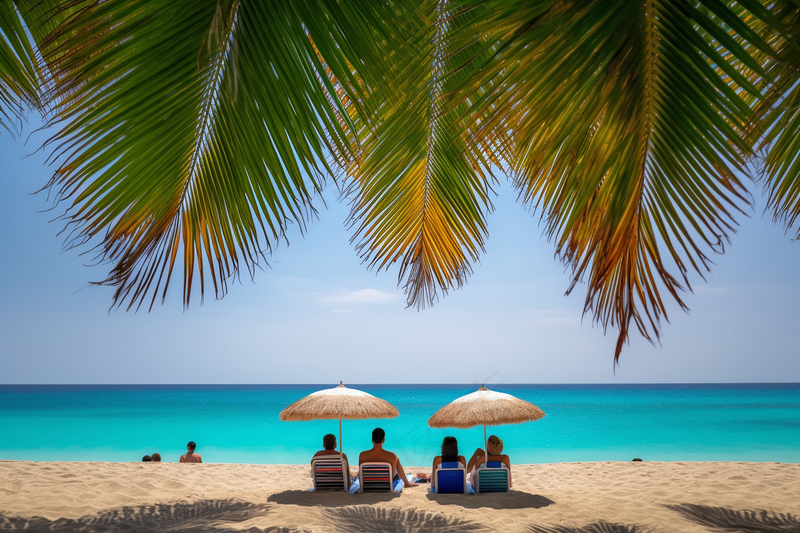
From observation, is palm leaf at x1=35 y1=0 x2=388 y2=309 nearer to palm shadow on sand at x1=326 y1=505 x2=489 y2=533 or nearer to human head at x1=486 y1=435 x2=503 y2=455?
palm shadow on sand at x1=326 y1=505 x2=489 y2=533

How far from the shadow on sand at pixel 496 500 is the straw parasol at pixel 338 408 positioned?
4.47 feet

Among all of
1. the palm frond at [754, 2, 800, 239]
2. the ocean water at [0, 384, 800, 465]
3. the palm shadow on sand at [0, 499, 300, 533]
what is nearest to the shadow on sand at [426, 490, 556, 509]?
the palm shadow on sand at [0, 499, 300, 533]

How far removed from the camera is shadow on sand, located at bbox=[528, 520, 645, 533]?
5094 millimetres

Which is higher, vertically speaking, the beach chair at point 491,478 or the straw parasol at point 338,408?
the straw parasol at point 338,408

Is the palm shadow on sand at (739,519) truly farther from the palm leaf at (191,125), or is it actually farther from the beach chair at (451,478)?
the palm leaf at (191,125)

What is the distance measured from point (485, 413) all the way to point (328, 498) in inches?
87.7

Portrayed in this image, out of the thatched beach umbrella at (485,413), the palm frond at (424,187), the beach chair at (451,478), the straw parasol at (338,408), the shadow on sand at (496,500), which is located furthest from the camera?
the straw parasol at (338,408)

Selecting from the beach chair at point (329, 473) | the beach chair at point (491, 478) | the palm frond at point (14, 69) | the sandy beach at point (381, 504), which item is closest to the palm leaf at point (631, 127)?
the palm frond at point (14, 69)

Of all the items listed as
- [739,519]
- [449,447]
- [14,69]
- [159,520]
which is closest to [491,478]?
[449,447]

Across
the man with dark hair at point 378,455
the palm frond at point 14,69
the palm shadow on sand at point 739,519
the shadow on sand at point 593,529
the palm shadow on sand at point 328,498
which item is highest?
the palm frond at point 14,69

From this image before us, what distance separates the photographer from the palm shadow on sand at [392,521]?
5137 millimetres

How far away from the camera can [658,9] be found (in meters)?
1.37

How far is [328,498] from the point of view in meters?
6.55

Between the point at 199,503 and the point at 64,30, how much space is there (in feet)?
20.6
